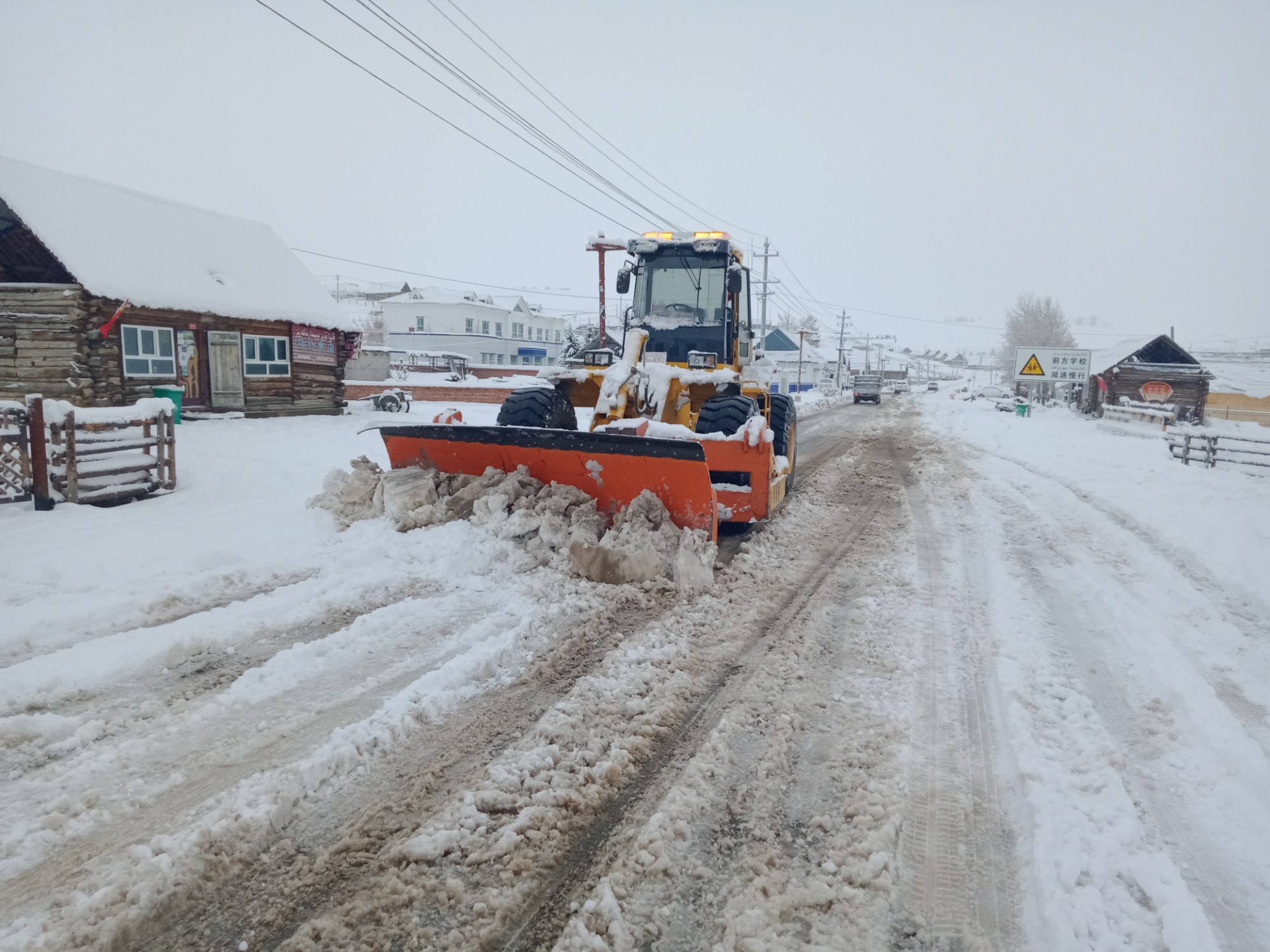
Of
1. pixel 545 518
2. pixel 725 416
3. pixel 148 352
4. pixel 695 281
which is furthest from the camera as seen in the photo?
pixel 148 352

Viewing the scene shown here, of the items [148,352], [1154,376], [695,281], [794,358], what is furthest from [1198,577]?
[794,358]

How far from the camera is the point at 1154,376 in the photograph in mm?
35688

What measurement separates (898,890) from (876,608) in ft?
9.54

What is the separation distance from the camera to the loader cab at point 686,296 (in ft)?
25.9

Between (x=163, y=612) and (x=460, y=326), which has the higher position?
(x=460, y=326)

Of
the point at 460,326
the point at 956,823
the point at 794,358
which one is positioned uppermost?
the point at 460,326

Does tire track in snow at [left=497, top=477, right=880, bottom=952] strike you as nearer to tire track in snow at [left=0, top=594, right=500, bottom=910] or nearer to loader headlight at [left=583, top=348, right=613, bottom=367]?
tire track in snow at [left=0, top=594, right=500, bottom=910]

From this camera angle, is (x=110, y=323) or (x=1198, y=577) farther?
(x=110, y=323)

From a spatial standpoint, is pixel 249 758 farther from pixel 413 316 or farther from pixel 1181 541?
pixel 413 316

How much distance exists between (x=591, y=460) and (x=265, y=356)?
15762mm

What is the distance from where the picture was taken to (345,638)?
168 inches

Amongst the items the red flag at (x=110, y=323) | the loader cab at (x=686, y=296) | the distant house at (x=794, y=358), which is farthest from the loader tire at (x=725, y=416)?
the distant house at (x=794, y=358)

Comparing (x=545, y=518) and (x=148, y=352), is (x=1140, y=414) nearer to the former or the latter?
(x=545, y=518)

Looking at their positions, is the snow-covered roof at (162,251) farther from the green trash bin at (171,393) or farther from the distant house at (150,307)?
the green trash bin at (171,393)
